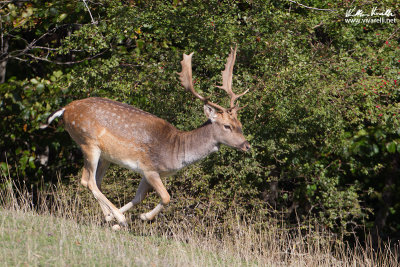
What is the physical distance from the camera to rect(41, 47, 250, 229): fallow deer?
8.13 m

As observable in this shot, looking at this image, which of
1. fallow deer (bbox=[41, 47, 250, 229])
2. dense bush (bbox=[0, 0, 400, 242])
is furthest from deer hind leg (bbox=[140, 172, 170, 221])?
dense bush (bbox=[0, 0, 400, 242])

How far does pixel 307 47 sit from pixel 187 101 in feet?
8.58

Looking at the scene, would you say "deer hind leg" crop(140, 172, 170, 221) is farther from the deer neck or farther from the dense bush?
the dense bush

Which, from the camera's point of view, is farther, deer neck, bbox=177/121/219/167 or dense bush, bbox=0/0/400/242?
dense bush, bbox=0/0/400/242

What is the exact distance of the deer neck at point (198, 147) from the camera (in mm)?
8234

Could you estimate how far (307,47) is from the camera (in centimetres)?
1091

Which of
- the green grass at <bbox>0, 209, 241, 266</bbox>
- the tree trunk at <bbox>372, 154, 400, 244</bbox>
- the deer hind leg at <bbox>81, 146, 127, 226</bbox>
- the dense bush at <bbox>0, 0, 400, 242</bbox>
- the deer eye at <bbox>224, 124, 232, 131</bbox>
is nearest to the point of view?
the green grass at <bbox>0, 209, 241, 266</bbox>

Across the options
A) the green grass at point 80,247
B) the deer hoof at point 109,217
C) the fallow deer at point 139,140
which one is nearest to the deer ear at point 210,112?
the fallow deer at point 139,140

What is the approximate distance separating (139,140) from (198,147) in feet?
2.73

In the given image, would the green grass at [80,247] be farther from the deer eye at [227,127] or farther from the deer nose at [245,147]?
the deer eye at [227,127]

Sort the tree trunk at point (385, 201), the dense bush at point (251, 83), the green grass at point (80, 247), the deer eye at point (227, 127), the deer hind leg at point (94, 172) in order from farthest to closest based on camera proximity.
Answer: the tree trunk at point (385, 201) < the dense bush at point (251, 83) < the deer hind leg at point (94, 172) < the deer eye at point (227, 127) < the green grass at point (80, 247)

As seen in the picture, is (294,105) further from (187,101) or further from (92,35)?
(92,35)

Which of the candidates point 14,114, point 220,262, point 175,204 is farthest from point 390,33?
point 14,114

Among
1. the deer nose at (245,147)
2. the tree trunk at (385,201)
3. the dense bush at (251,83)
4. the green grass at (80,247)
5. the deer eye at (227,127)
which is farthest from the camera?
the tree trunk at (385,201)
